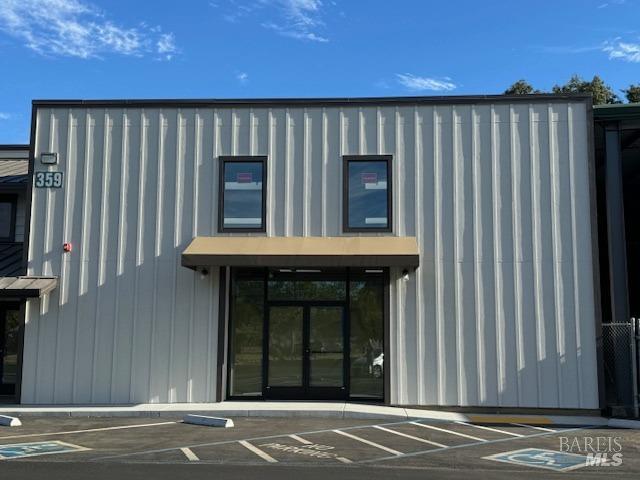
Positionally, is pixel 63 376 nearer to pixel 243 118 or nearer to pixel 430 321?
pixel 243 118

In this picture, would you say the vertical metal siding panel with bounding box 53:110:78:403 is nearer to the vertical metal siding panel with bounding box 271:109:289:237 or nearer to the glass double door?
the glass double door

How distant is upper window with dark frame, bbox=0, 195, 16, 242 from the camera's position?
53.9 feet

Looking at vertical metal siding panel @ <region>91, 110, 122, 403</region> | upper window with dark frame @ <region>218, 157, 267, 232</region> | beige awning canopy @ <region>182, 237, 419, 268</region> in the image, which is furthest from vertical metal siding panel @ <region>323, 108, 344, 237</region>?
vertical metal siding panel @ <region>91, 110, 122, 403</region>

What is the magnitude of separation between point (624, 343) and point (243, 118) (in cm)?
950

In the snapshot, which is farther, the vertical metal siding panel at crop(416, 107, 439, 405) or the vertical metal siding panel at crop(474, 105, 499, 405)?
the vertical metal siding panel at crop(416, 107, 439, 405)

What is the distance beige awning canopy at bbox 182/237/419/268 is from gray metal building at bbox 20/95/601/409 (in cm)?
5

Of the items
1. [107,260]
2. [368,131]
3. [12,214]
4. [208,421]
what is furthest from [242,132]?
[12,214]

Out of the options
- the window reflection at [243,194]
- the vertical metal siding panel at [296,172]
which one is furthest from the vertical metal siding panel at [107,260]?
the vertical metal siding panel at [296,172]

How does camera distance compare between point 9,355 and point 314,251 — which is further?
point 9,355

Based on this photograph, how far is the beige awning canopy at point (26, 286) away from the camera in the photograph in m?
13.5

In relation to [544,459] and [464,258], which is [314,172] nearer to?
[464,258]

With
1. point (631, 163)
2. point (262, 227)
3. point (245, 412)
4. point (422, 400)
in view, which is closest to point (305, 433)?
point (245, 412)

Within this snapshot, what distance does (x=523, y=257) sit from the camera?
13703 mm

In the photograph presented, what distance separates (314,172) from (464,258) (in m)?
3.77
